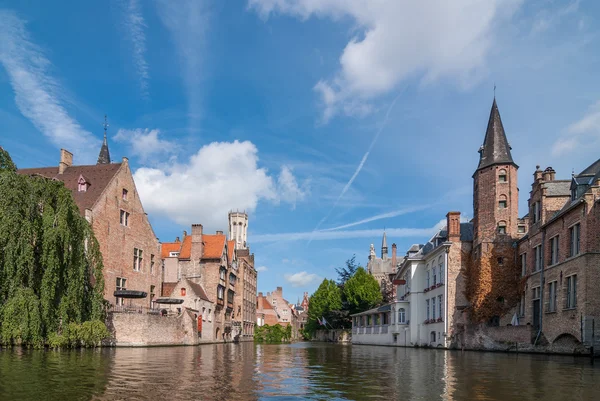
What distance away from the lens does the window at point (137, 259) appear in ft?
144

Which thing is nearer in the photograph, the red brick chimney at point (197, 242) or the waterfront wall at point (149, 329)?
the waterfront wall at point (149, 329)

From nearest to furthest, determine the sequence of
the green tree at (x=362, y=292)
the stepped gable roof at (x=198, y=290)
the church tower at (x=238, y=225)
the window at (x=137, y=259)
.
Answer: the window at (x=137, y=259) < the stepped gable roof at (x=198, y=290) < the green tree at (x=362, y=292) < the church tower at (x=238, y=225)

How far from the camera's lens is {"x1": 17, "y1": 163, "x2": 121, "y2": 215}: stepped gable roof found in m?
39.4

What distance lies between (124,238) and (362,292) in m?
46.6

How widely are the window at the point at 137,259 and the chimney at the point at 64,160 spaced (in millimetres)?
8591

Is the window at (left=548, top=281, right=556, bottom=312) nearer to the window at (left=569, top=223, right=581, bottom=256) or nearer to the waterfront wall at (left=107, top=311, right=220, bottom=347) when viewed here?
the window at (left=569, top=223, right=581, bottom=256)

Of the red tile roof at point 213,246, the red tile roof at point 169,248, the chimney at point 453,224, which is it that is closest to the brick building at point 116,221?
the red tile roof at point 213,246

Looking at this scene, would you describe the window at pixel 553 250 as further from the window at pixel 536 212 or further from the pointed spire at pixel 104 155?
the pointed spire at pixel 104 155

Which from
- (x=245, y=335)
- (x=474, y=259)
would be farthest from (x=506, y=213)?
(x=245, y=335)

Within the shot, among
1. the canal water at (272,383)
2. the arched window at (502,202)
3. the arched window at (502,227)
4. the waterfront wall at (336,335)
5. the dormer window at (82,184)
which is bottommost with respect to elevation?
the waterfront wall at (336,335)

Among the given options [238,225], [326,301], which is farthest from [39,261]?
[238,225]

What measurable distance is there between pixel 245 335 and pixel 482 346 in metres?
45.7

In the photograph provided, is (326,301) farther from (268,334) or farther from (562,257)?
(562,257)

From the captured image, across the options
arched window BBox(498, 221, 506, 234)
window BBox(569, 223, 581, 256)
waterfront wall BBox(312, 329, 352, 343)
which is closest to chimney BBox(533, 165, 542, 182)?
arched window BBox(498, 221, 506, 234)
